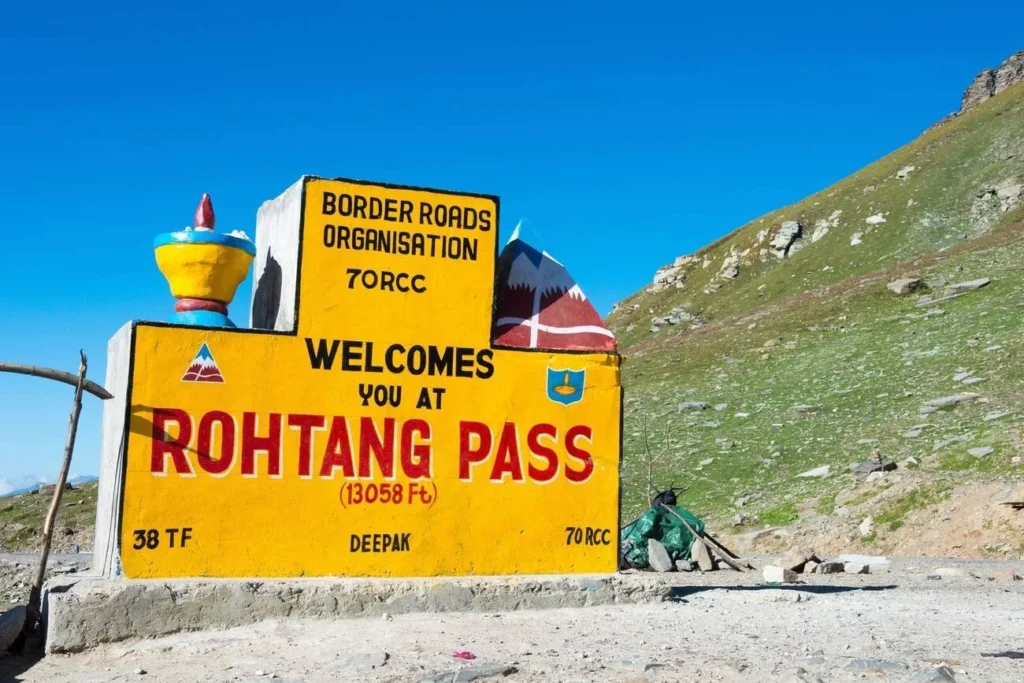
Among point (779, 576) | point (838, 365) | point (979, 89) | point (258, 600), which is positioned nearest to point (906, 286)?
point (838, 365)

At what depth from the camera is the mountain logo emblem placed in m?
9.45

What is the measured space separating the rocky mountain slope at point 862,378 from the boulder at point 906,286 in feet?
0.33

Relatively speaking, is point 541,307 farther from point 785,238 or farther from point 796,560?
point 785,238

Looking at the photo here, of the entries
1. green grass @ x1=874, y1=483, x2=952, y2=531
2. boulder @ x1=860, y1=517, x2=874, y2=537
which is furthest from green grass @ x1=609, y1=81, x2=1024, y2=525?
boulder @ x1=860, y1=517, x2=874, y2=537

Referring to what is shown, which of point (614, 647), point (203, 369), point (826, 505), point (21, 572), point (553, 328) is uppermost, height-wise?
point (553, 328)

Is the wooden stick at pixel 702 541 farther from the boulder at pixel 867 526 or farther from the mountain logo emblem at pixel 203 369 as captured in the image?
the mountain logo emblem at pixel 203 369

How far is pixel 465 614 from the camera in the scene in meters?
9.69

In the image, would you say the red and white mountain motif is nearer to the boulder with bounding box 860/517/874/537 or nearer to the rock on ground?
the rock on ground

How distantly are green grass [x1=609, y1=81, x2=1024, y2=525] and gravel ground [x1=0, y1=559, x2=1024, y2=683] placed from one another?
1232 centimetres

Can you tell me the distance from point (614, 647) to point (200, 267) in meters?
5.19

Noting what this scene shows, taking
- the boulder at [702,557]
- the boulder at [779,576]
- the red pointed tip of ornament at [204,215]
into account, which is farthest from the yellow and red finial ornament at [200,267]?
the boulder at [702,557]

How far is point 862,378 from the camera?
104 ft

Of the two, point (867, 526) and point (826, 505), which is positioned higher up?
point (826, 505)

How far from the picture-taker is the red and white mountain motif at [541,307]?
430 inches
